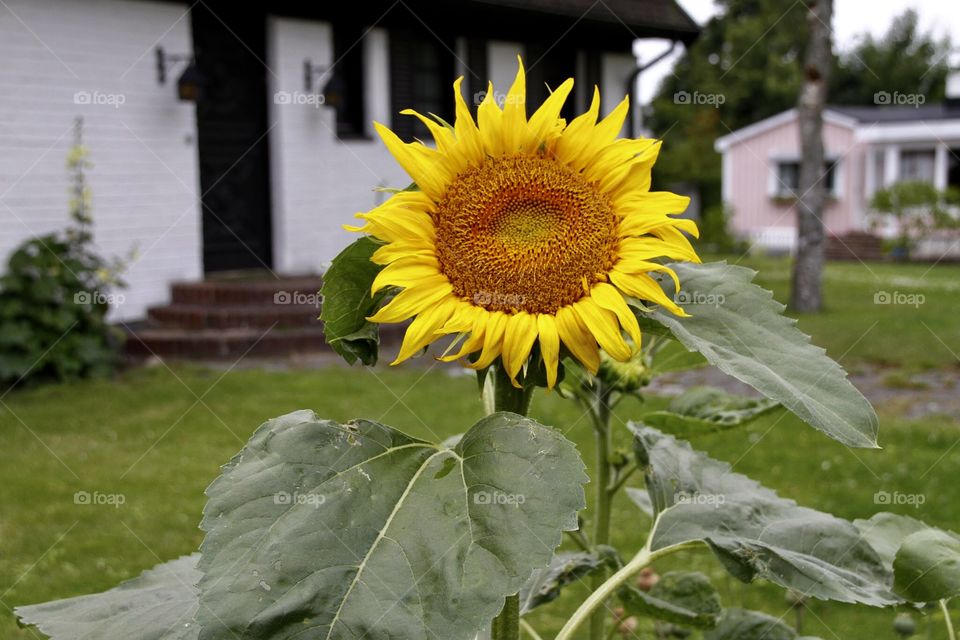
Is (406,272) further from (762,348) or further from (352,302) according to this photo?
→ (762,348)

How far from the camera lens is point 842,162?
32906 millimetres

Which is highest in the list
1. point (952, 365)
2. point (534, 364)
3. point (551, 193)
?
point (551, 193)

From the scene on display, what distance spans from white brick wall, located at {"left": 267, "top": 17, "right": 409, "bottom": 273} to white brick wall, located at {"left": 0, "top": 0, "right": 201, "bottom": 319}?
1130 millimetres

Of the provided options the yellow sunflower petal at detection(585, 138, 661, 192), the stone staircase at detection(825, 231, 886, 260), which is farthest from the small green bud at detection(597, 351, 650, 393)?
the stone staircase at detection(825, 231, 886, 260)

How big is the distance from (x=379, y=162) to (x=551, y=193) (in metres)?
11.5

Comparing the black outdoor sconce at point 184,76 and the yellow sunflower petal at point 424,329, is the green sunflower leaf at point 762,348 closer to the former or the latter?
the yellow sunflower petal at point 424,329

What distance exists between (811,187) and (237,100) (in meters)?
7.25

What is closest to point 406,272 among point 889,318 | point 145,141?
point 145,141

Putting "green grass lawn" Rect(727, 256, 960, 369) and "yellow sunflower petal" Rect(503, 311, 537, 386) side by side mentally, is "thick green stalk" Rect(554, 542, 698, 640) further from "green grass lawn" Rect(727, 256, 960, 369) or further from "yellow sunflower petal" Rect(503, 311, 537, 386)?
"green grass lawn" Rect(727, 256, 960, 369)

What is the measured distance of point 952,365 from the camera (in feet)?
34.5

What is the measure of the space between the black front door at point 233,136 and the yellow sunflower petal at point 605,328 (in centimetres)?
1042

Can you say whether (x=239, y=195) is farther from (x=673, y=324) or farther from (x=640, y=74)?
(x=673, y=324)

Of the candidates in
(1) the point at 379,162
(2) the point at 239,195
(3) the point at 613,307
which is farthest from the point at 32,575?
(1) the point at 379,162

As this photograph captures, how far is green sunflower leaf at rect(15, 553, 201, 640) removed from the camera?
1423 mm
